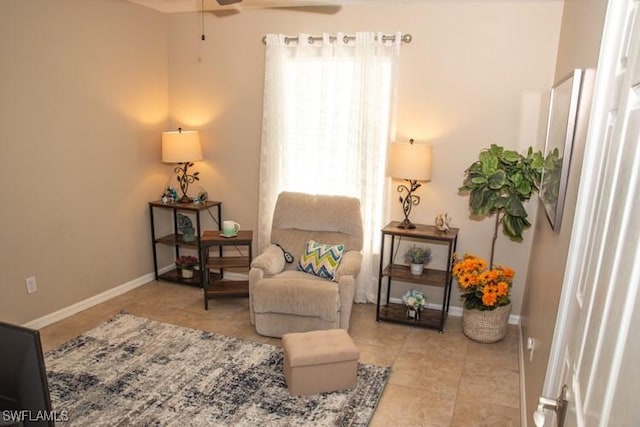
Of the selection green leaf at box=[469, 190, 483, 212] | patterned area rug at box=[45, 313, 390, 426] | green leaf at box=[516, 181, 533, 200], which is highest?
green leaf at box=[516, 181, 533, 200]

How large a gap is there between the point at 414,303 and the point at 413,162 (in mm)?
1198

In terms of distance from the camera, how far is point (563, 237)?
1869 mm

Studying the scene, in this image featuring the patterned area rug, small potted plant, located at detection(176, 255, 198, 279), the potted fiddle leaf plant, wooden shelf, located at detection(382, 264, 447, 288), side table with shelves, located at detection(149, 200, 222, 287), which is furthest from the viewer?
small potted plant, located at detection(176, 255, 198, 279)

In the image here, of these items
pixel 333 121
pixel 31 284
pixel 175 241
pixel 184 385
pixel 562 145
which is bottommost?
pixel 184 385

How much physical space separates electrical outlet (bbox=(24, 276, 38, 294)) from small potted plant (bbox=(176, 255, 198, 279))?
4.36ft

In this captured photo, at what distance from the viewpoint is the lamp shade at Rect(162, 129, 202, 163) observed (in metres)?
4.11

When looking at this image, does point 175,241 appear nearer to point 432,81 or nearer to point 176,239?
point 176,239

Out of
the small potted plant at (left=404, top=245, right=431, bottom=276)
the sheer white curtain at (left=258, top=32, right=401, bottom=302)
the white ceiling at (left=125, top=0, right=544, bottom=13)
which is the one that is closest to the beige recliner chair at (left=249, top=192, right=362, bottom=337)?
the sheer white curtain at (left=258, top=32, right=401, bottom=302)

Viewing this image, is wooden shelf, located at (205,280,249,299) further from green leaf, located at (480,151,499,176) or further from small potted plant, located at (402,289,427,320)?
green leaf, located at (480,151,499,176)

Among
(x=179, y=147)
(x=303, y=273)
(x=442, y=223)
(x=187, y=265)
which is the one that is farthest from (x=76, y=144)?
(x=442, y=223)

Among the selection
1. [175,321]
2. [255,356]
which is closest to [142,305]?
[175,321]

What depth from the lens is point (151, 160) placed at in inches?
173

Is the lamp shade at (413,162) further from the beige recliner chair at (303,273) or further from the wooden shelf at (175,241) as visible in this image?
the wooden shelf at (175,241)

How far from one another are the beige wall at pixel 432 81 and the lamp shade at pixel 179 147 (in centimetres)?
30
